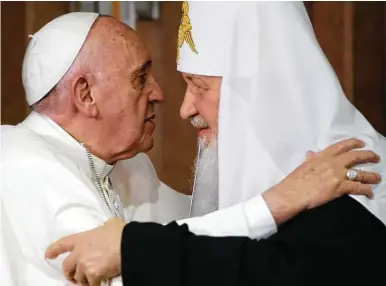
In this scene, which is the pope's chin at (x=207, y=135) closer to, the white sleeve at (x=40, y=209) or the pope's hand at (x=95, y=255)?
the white sleeve at (x=40, y=209)

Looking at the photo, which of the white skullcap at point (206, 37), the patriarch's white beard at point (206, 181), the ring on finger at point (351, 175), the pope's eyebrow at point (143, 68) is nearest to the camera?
the ring on finger at point (351, 175)

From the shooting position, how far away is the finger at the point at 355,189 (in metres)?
1.98

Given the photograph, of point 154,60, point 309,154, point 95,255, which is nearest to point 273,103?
point 309,154

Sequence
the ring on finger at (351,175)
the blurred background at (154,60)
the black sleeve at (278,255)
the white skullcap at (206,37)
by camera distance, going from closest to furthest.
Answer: the black sleeve at (278,255), the ring on finger at (351,175), the white skullcap at (206,37), the blurred background at (154,60)

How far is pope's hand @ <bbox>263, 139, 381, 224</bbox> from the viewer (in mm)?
1980

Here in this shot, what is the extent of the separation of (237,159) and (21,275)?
669 mm

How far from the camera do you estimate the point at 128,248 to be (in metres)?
1.95

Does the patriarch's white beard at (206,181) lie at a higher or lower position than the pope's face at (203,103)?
lower

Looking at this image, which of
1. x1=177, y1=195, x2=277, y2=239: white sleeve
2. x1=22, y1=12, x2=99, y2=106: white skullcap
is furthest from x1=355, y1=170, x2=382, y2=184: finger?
x1=22, y1=12, x2=99, y2=106: white skullcap

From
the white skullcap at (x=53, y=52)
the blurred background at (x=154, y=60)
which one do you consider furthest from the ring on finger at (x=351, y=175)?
the blurred background at (x=154, y=60)

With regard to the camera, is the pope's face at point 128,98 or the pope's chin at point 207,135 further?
the pope's face at point 128,98

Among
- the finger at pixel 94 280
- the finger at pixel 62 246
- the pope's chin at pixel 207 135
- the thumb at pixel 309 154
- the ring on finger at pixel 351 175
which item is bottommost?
the finger at pixel 94 280

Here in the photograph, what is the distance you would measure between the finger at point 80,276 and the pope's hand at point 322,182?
1.47 ft

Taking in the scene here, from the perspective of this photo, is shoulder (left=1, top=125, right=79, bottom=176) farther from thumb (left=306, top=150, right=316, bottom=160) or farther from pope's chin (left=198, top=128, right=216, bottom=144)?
thumb (left=306, top=150, right=316, bottom=160)
